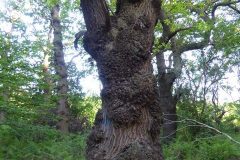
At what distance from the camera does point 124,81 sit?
448 centimetres

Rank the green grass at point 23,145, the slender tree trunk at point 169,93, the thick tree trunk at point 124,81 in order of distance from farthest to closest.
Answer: the slender tree trunk at point 169,93 → the green grass at point 23,145 → the thick tree trunk at point 124,81

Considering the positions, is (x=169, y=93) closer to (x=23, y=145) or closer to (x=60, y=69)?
(x=60, y=69)

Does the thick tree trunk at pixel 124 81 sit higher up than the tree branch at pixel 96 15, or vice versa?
the tree branch at pixel 96 15

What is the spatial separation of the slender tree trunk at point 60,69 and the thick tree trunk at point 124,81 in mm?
9858

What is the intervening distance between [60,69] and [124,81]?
1156 centimetres

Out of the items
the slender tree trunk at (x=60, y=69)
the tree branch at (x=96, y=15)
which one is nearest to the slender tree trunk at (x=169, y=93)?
the slender tree trunk at (x=60, y=69)

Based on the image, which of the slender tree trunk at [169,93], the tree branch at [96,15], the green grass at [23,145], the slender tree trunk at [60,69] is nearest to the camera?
the tree branch at [96,15]

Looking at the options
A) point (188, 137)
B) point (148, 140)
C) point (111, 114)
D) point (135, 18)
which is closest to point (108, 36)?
point (135, 18)

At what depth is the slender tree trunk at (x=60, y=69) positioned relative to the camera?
15500 mm

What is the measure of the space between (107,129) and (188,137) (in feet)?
25.6

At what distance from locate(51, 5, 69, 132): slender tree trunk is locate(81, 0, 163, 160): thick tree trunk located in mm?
9858

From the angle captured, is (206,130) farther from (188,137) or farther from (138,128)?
(138,128)

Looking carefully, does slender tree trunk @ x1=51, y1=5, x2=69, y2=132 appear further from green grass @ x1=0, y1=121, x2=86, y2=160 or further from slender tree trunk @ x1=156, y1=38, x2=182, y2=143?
green grass @ x1=0, y1=121, x2=86, y2=160

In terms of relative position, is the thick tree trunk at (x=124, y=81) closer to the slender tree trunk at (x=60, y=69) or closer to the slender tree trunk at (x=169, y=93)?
the slender tree trunk at (x=169, y=93)
